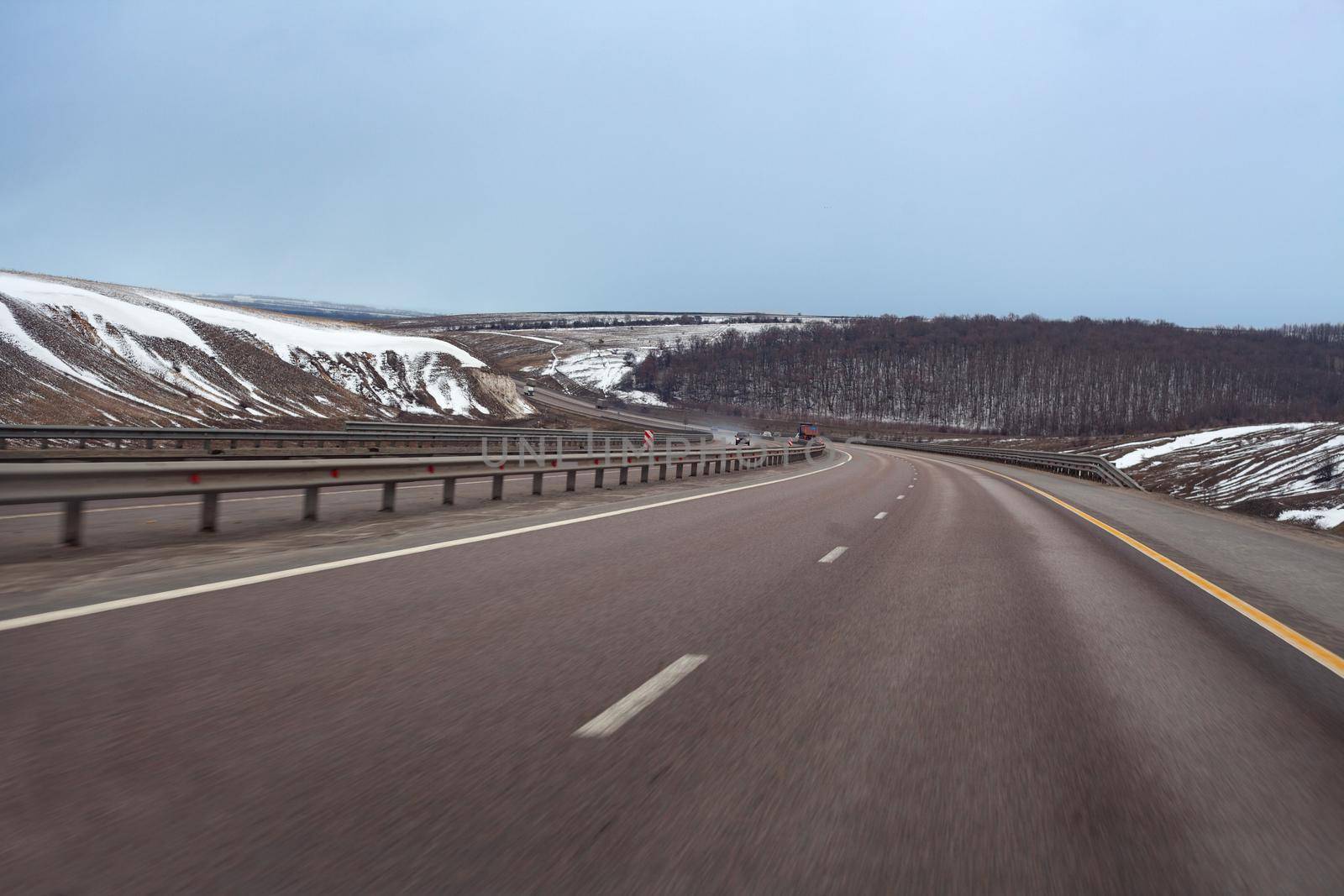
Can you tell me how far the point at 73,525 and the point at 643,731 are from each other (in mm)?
8283

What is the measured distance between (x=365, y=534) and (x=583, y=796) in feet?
27.3

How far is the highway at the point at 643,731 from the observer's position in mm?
2738

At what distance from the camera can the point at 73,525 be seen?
9.30 m

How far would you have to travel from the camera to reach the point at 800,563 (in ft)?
31.8

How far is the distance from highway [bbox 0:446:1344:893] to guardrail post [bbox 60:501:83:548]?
0.64 m

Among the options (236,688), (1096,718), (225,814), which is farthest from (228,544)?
(1096,718)

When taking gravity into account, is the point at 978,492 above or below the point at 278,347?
below

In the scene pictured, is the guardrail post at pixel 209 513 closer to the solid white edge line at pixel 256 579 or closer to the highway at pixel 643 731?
the highway at pixel 643 731

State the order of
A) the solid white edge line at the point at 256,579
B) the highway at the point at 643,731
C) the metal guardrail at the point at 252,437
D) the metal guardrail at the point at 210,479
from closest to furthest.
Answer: the highway at the point at 643,731
the solid white edge line at the point at 256,579
the metal guardrail at the point at 210,479
the metal guardrail at the point at 252,437

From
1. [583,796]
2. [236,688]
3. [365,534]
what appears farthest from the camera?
[365,534]

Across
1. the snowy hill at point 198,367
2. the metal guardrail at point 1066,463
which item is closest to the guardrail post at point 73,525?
the snowy hill at point 198,367

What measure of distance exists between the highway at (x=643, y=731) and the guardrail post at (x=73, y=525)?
0.64 metres

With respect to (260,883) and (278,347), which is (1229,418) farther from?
(260,883)

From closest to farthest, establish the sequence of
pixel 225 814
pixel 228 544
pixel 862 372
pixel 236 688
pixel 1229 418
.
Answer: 1. pixel 225 814
2. pixel 236 688
3. pixel 228 544
4. pixel 1229 418
5. pixel 862 372
